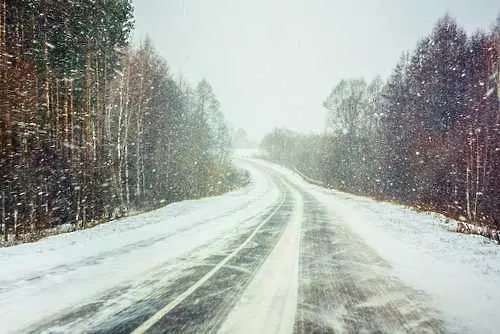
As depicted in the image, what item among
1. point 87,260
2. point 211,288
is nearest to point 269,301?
point 211,288

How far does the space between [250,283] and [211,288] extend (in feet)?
2.34

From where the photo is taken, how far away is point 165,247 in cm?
943

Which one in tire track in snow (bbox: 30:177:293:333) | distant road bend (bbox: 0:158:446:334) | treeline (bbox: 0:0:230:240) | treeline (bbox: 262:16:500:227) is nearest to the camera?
tire track in snow (bbox: 30:177:293:333)

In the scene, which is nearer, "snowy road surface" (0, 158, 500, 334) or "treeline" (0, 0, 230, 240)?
"snowy road surface" (0, 158, 500, 334)

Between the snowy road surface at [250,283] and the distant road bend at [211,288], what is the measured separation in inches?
0.9

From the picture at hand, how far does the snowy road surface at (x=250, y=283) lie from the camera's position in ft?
14.8

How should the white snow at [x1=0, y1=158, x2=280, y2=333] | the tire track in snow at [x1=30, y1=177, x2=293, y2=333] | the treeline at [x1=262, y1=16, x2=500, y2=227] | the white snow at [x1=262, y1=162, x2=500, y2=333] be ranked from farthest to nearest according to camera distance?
the treeline at [x1=262, y1=16, x2=500, y2=227]
the white snow at [x1=0, y1=158, x2=280, y2=333]
the white snow at [x1=262, y1=162, x2=500, y2=333]
the tire track in snow at [x1=30, y1=177, x2=293, y2=333]

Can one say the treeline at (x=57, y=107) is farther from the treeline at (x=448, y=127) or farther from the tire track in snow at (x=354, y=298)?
the treeline at (x=448, y=127)

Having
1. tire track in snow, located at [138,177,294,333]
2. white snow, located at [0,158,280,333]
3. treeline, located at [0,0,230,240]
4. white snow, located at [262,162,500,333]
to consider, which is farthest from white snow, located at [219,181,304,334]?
treeline, located at [0,0,230,240]

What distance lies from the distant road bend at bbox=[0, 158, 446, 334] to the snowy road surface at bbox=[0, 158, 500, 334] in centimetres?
2

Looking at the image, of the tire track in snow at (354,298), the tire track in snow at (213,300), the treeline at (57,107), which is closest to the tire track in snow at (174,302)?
the tire track in snow at (213,300)

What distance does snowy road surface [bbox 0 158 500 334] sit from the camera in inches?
177

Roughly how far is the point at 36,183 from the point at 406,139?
26.6 m

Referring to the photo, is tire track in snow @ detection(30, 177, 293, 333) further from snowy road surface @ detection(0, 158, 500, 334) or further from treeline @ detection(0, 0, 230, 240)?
treeline @ detection(0, 0, 230, 240)
